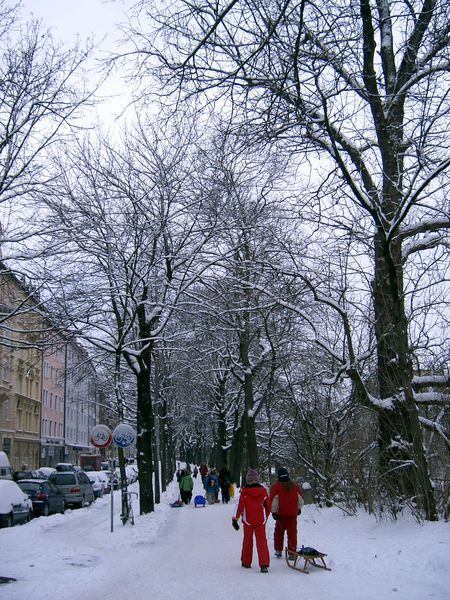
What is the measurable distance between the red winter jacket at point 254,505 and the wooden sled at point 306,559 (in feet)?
2.35

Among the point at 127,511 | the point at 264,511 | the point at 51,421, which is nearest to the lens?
the point at 264,511

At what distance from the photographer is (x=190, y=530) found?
18484 millimetres

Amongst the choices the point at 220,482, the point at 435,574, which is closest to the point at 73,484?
the point at 220,482

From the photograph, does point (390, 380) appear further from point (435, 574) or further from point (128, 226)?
point (128, 226)

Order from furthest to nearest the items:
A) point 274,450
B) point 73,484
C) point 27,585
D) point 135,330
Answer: point 274,450 < point 73,484 < point 135,330 < point 27,585

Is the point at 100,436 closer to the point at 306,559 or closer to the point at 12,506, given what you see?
the point at 12,506

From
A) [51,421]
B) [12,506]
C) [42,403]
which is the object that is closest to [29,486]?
[12,506]

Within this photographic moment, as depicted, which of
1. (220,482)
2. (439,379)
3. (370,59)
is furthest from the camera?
(220,482)

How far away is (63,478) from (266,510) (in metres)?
24.5

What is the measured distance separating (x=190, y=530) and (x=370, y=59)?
42.6 ft

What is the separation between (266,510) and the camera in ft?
36.9

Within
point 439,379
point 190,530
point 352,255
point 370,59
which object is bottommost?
point 190,530

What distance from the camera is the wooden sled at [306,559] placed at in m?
10.0

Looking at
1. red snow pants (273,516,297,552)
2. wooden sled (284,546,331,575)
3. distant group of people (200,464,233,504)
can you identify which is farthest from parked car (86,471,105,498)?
wooden sled (284,546,331,575)
